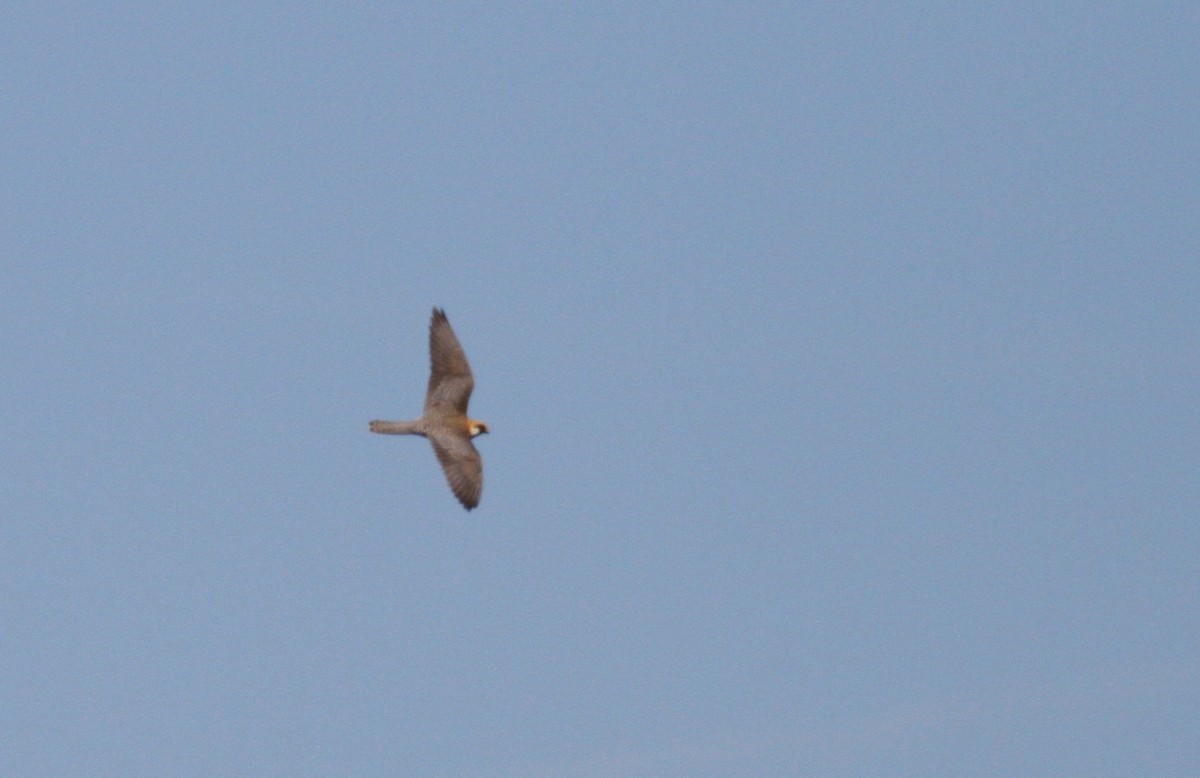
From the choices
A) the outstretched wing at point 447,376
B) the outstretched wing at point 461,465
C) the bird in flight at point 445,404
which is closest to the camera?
the outstretched wing at point 461,465

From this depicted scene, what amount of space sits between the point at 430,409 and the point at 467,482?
293 centimetres

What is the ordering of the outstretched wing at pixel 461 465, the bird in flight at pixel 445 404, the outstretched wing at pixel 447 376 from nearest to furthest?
the outstretched wing at pixel 461 465
the bird in flight at pixel 445 404
the outstretched wing at pixel 447 376

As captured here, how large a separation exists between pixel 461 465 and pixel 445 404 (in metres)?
2.25

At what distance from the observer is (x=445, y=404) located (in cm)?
6769

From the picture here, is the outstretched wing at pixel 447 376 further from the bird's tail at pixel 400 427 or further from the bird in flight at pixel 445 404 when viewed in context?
the bird's tail at pixel 400 427

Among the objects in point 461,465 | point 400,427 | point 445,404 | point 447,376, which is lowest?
point 461,465

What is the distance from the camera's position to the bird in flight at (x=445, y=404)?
67.1m

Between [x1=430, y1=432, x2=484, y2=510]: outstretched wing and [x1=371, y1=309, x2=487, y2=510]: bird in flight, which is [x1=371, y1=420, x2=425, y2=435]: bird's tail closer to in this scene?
[x1=371, y1=309, x2=487, y2=510]: bird in flight

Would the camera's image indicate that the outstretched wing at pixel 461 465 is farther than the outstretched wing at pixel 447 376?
No

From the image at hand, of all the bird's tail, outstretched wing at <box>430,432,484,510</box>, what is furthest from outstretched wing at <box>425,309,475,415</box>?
outstretched wing at <box>430,432,484,510</box>

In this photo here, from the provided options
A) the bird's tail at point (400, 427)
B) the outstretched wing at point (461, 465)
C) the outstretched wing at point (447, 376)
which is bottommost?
the outstretched wing at point (461, 465)

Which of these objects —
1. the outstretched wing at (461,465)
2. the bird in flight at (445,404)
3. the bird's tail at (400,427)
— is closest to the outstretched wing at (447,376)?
the bird in flight at (445,404)

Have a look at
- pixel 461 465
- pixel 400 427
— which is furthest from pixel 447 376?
pixel 461 465

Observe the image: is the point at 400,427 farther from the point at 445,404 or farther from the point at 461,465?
the point at 461,465
